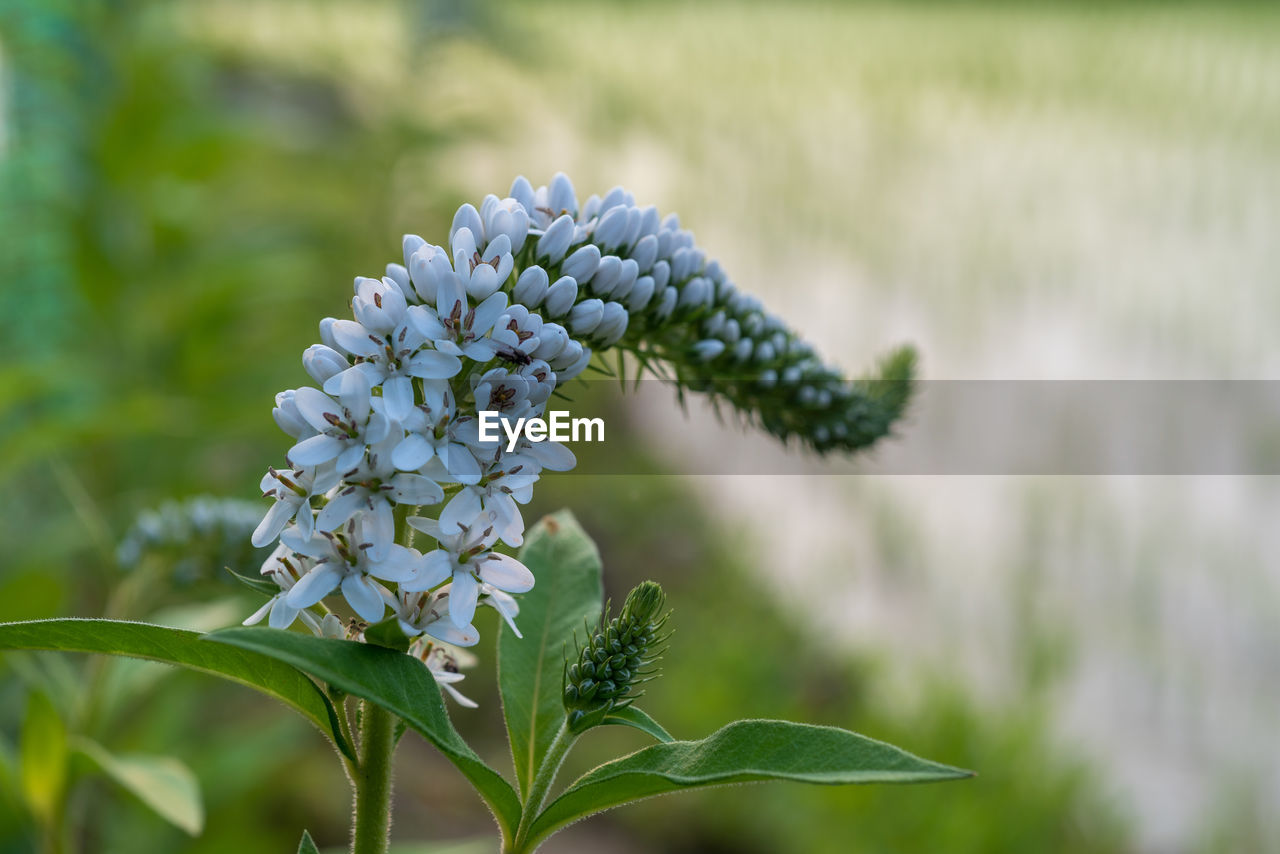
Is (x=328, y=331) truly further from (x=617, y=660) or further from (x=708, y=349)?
(x=708, y=349)

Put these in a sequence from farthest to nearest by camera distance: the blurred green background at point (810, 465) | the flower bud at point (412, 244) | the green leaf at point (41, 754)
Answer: the blurred green background at point (810, 465) < the green leaf at point (41, 754) < the flower bud at point (412, 244)

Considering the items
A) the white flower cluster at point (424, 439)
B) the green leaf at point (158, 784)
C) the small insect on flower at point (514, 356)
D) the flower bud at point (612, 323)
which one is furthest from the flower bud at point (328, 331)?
the green leaf at point (158, 784)

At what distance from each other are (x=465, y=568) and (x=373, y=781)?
16cm

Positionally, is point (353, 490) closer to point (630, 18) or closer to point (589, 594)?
point (589, 594)

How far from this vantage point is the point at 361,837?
74cm

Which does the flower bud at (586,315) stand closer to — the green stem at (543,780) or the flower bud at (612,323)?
the flower bud at (612,323)

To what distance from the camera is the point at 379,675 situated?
0.69 metres

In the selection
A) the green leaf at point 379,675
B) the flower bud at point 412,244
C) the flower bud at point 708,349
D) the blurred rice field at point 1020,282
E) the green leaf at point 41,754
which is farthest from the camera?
the blurred rice field at point 1020,282

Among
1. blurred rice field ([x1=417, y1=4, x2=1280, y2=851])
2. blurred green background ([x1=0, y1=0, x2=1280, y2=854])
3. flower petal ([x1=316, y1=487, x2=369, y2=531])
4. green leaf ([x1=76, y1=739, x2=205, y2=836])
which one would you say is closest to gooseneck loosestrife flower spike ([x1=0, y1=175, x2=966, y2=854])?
flower petal ([x1=316, y1=487, x2=369, y2=531])

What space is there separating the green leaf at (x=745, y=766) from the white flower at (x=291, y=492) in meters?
0.25

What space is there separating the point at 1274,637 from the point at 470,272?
4.25 meters

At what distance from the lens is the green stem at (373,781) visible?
74 cm

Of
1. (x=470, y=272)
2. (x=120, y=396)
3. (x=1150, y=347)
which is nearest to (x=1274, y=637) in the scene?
(x=1150, y=347)

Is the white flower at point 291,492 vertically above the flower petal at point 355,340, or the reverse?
the flower petal at point 355,340
